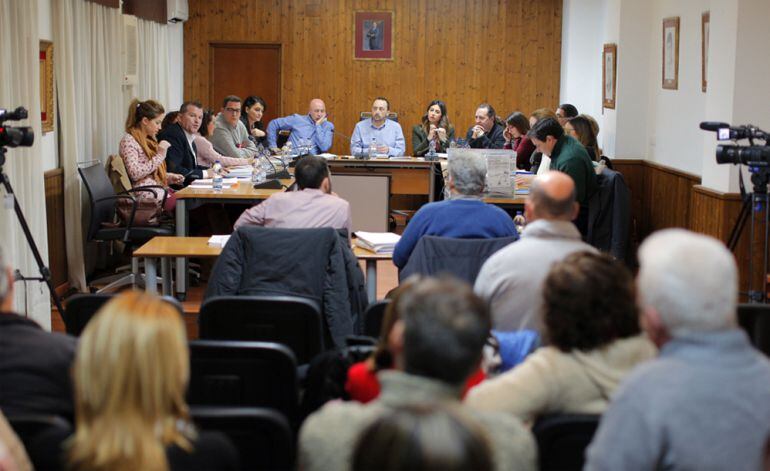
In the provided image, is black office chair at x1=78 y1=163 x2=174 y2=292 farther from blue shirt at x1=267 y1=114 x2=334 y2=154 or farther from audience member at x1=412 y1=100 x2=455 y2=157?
audience member at x1=412 y1=100 x2=455 y2=157

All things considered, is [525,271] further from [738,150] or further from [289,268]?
[738,150]

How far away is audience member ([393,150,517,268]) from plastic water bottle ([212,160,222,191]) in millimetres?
3188

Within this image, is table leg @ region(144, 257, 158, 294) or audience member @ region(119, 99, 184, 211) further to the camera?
audience member @ region(119, 99, 184, 211)

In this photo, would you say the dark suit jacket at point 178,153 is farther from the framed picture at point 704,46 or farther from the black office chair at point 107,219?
the framed picture at point 704,46

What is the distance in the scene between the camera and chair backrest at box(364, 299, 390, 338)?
12.2 ft

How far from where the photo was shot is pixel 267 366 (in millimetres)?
3084

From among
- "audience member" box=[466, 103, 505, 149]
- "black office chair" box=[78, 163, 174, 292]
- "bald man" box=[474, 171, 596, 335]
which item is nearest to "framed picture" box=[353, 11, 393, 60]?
"audience member" box=[466, 103, 505, 149]

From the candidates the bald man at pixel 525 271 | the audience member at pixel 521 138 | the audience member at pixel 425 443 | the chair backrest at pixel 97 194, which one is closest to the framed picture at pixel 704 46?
the audience member at pixel 521 138

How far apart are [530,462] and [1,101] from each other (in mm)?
5040

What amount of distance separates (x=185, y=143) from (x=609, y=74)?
4.45m

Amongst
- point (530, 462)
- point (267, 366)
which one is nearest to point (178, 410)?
point (530, 462)

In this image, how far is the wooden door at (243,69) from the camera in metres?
13.3

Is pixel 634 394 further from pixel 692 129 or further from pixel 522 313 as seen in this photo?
pixel 692 129

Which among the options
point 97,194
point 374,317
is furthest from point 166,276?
point 374,317
